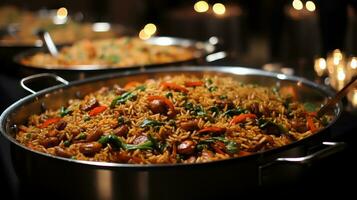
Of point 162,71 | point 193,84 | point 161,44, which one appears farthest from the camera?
point 161,44

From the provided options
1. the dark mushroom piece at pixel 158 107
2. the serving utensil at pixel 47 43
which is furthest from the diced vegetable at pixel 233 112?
the serving utensil at pixel 47 43

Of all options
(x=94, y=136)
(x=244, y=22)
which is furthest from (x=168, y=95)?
(x=244, y=22)

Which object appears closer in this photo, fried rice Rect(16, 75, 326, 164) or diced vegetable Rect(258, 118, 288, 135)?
fried rice Rect(16, 75, 326, 164)

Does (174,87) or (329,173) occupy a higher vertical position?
(174,87)

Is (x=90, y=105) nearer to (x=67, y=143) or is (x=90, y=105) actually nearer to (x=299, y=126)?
(x=67, y=143)

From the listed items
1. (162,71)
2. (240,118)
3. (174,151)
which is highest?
(162,71)

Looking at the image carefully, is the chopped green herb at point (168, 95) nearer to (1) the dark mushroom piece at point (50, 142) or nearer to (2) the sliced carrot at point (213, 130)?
(2) the sliced carrot at point (213, 130)

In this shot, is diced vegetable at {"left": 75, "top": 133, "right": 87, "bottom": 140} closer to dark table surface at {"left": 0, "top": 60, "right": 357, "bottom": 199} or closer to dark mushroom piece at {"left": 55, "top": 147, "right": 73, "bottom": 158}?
dark mushroom piece at {"left": 55, "top": 147, "right": 73, "bottom": 158}

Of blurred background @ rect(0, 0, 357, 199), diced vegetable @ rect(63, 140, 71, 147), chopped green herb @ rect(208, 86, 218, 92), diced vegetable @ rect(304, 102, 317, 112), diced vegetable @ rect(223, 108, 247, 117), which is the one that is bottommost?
diced vegetable @ rect(63, 140, 71, 147)

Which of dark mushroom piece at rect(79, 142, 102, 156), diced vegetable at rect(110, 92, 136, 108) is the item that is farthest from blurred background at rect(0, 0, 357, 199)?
dark mushroom piece at rect(79, 142, 102, 156)
